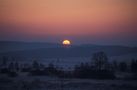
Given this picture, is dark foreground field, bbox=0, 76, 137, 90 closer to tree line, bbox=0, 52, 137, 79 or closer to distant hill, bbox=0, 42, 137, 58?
tree line, bbox=0, 52, 137, 79

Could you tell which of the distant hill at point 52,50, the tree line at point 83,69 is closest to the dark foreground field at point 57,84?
the tree line at point 83,69

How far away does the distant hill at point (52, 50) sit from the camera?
215 inches

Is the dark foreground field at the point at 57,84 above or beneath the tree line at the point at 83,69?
beneath

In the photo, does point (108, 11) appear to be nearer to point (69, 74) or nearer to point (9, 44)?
point (69, 74)

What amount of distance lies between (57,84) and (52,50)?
0.69 meters

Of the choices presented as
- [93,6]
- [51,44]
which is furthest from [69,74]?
[93,6]

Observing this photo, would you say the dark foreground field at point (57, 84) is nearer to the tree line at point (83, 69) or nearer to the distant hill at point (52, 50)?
the tree line at point (83, 69)

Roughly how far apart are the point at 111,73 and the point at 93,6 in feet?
4.58

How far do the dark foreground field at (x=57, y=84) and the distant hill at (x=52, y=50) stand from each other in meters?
0.48

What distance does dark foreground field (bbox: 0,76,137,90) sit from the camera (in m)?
5.46

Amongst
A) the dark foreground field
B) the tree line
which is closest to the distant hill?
the tree line

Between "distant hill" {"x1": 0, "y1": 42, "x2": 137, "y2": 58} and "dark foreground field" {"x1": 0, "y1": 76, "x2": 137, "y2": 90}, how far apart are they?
0.48 m

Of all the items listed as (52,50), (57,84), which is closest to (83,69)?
(57,84)

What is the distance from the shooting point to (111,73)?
553cm
